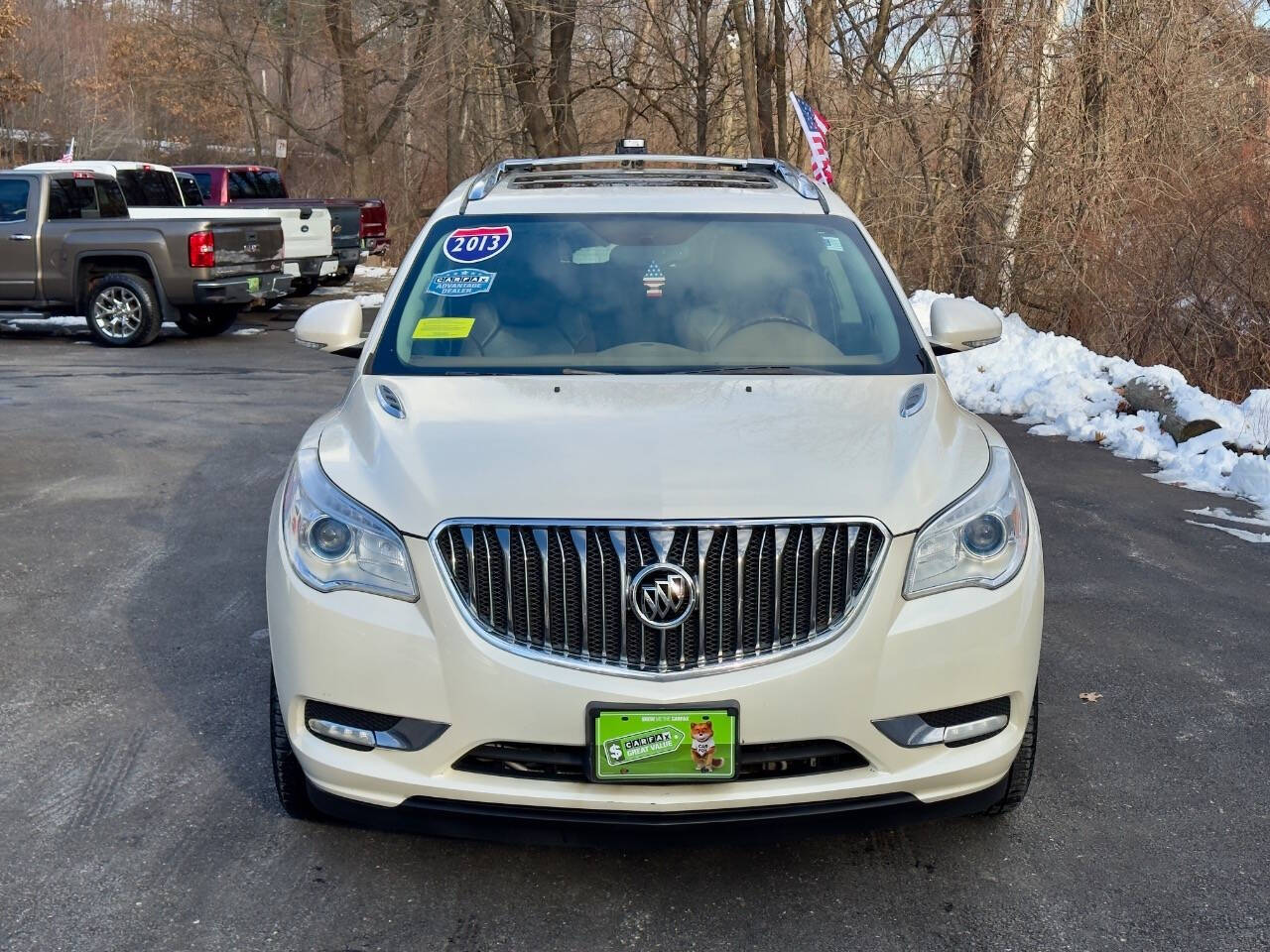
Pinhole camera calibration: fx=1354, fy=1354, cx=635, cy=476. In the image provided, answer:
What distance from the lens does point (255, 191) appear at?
22906 millimetres

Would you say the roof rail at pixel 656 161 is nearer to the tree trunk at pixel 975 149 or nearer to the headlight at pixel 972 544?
the headlight at pixel 972 544

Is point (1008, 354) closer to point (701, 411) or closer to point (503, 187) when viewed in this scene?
point (503, 187)

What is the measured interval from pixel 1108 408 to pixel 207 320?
11.2 metres

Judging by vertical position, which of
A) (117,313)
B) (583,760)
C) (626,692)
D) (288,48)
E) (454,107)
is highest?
(288,48)

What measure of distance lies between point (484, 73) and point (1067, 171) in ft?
36.8

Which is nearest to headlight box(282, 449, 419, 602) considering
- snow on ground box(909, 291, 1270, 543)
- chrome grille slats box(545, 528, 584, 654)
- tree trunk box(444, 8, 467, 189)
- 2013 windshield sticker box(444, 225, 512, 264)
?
chrome grille slats box(545, 528, 584, 654)

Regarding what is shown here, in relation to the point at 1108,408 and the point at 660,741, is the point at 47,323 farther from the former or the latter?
the point at 660,741

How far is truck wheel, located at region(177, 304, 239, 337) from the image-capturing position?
54.5ft

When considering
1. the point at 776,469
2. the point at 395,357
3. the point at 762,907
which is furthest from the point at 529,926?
the point at 395,357

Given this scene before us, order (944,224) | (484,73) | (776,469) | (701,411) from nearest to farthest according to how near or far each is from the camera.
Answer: (776,469)
(701,411)
(944,224)
(484,73)

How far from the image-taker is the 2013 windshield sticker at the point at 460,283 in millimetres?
4594

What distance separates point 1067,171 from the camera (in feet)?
47.0

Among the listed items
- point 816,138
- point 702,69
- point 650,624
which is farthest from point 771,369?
point 702,69

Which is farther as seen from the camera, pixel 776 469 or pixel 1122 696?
pixel 1122 696
